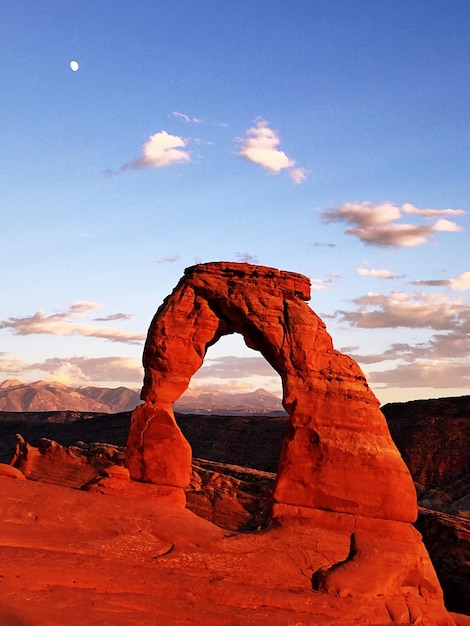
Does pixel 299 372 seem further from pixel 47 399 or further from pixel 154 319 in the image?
pixel 47 399

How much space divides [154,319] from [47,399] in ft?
594

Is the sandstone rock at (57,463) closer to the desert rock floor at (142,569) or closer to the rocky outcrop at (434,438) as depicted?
the desert rock floor at (142,569)

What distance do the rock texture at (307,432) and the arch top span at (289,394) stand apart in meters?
0.02

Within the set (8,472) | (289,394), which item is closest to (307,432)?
(289,394)

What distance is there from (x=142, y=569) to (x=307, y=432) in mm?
Answer: 5592

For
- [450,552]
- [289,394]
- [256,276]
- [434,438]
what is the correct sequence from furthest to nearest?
1. [434,438]
2. [450,552]
3. [256,276]
4. [289,394]

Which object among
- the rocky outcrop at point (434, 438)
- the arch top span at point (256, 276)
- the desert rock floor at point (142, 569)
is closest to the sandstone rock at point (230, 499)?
the arch top span at point (256, 276)

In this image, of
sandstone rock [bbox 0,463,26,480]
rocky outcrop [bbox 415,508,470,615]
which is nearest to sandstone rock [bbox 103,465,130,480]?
sandstone rock [bbox 0,463,26,480]

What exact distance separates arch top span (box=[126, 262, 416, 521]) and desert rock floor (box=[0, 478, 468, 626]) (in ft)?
4.76

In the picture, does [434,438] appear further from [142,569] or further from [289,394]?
[142,569]

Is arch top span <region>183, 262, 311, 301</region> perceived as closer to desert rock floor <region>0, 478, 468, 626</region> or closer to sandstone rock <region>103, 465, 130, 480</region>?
sandstone rock <region>103, 465, 130, 480</region>

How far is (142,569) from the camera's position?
35.8 feet

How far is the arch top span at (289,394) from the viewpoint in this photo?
48.7 ft

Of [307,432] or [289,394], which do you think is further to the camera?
[289,394]
